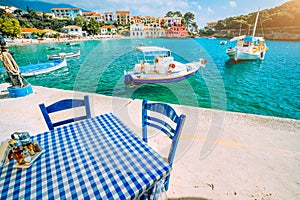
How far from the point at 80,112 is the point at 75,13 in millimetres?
118008

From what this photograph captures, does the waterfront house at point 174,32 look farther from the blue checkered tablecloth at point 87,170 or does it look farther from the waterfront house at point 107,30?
the blue checkered tablecloth at point 87,170

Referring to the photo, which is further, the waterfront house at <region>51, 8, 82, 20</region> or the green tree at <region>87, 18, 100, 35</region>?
the waterfront house at <region>51, 8, 82, 20</region>

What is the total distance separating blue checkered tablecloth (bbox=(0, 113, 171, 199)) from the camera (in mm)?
990

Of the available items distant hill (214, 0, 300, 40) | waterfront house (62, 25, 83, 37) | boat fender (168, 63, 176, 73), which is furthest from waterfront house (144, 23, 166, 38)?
boat fender (168, 63, 176, 73)

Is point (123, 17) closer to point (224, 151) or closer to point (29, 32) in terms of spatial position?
point (29, 32)

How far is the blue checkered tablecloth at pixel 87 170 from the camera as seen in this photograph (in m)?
0.99

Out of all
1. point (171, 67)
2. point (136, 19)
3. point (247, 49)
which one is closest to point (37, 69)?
point (171, 67)

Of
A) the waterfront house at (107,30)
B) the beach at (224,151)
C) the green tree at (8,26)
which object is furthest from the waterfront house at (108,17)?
the beach at (224,151)

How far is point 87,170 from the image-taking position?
115cm

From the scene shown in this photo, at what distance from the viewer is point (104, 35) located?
6875cm

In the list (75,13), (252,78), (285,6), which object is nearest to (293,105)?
(252,78)

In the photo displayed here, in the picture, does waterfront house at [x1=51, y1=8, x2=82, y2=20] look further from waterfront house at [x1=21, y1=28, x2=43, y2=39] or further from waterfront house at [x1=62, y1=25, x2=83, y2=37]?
waterfront house at [x1=21, y1=28, x2=43, y2=39]

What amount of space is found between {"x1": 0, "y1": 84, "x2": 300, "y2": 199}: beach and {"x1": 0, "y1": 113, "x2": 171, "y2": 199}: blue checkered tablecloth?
40.2 inches

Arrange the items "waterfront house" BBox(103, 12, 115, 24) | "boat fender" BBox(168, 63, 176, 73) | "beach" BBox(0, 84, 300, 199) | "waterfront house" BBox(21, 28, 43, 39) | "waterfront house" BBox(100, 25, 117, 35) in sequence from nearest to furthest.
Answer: "beach" BBox(0, 84, 300, 199) → "boat fender" BBox(168, 63, 176, 73) → "waterfront house" BBox(21, 28, 43, 39) → "waterfront house" BBox(100, 25, 117, 35) → "waterfront house" BBox(103, 12, 115, 24)
